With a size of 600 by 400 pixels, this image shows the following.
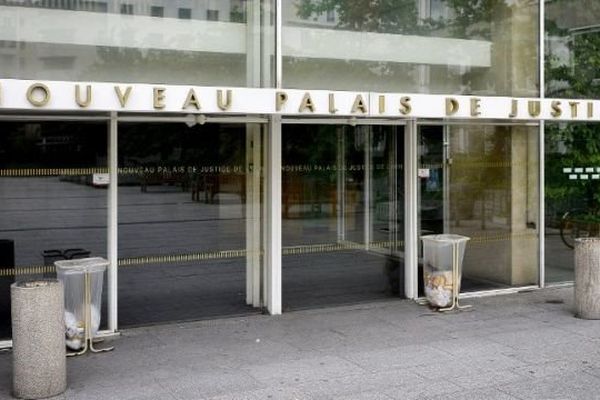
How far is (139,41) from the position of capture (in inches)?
329

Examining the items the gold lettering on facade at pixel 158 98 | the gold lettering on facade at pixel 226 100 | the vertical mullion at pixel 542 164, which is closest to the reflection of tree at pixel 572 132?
the vertical mullion at pixel 542 164

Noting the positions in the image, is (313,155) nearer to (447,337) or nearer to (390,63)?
(390,63)

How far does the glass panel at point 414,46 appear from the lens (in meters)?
9.30

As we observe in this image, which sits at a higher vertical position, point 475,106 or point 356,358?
point 475,106

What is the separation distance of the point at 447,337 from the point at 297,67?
3.62 metres

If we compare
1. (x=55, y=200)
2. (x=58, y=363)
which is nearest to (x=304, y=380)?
(x=58, y=363)

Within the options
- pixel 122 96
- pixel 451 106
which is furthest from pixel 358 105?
pixel 122 96

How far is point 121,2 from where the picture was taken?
27.2ft

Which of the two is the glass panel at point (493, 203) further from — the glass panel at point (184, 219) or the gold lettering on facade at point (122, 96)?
the gold lettering on facade at point (122, 96)

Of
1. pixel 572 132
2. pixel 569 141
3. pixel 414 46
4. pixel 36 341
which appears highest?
pixel 414 46

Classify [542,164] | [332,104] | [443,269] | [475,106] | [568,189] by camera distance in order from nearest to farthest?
[332,104] < [475,106] < [443,269] < [542,164] < [568,189]

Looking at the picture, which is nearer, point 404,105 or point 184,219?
point 404,105

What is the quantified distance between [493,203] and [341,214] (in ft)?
8.11

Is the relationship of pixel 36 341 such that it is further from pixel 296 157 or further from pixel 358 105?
pixel 296 157
